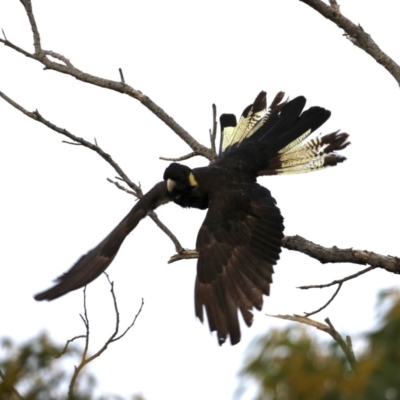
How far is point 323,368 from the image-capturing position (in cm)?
271

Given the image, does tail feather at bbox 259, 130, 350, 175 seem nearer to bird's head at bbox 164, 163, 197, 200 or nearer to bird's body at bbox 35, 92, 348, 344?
bird's body at bbox 35, 92, 348, 344

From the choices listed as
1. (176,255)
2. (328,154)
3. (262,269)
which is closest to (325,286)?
(262,269)

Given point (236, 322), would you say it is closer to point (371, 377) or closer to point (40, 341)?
point (40, 341)

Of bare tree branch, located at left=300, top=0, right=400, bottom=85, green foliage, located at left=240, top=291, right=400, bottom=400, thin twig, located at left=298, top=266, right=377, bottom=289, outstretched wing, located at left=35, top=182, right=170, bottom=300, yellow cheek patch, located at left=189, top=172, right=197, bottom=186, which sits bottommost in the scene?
green foliage, located at left=240, top=291, right=400, bottom=400

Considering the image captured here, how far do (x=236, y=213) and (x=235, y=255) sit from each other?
1.28ft

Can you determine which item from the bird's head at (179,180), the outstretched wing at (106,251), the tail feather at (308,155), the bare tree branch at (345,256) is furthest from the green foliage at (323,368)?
the tail feather at (308,155)

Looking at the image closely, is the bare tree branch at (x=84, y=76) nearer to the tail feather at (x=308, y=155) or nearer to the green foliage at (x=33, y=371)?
the tail feather at (x=308, y=155)

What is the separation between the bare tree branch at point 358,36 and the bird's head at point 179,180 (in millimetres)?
2010

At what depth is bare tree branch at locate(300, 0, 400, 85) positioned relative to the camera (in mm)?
6680

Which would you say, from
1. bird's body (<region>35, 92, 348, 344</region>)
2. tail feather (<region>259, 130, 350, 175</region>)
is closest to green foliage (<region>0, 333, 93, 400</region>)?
bird's body (<region>35, 92, 348, 344</region>)

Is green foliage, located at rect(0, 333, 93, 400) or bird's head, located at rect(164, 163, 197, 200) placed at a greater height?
bird's head, located at rect(164, 163, 197, 200)

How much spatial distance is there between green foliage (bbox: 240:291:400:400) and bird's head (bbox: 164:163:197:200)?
5.04 meters

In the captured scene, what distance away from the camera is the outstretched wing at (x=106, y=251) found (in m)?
7.16

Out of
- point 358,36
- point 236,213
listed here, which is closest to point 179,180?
point 236,213
